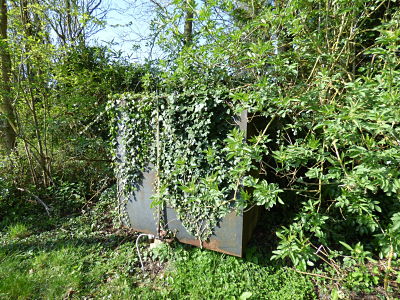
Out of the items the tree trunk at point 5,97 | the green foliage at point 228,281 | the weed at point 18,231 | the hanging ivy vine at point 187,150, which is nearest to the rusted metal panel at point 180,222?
the hanging ivy vine at point 187,150

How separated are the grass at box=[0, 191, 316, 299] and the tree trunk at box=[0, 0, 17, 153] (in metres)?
2.52

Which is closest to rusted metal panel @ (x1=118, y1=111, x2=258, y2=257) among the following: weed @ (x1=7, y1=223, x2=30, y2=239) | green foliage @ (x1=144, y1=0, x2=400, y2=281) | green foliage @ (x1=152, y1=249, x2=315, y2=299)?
green foliage @ (x1=152, y1=249, x2=315, y2=299)

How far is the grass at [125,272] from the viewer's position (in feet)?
7.63

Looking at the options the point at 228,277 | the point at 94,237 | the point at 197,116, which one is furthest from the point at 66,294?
the point at 197,116

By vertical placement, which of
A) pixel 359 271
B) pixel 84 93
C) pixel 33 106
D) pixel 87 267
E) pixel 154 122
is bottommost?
pixel 87 267

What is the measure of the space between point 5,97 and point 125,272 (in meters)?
4.59

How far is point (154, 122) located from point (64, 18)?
242 inches

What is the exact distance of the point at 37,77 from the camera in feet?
13.5

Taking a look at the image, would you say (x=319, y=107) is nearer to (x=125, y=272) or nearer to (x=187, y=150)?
(x=187, y=150)

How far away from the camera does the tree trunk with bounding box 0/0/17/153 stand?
162 inches

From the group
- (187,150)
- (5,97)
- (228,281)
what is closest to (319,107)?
(187,150)

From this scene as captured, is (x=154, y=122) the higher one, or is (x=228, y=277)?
(x=154, y=122)

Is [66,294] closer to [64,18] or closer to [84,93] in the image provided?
[84,93]

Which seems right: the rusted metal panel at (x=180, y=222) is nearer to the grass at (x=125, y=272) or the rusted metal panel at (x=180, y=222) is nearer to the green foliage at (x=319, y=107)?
the grass at (x=125, y=272)
